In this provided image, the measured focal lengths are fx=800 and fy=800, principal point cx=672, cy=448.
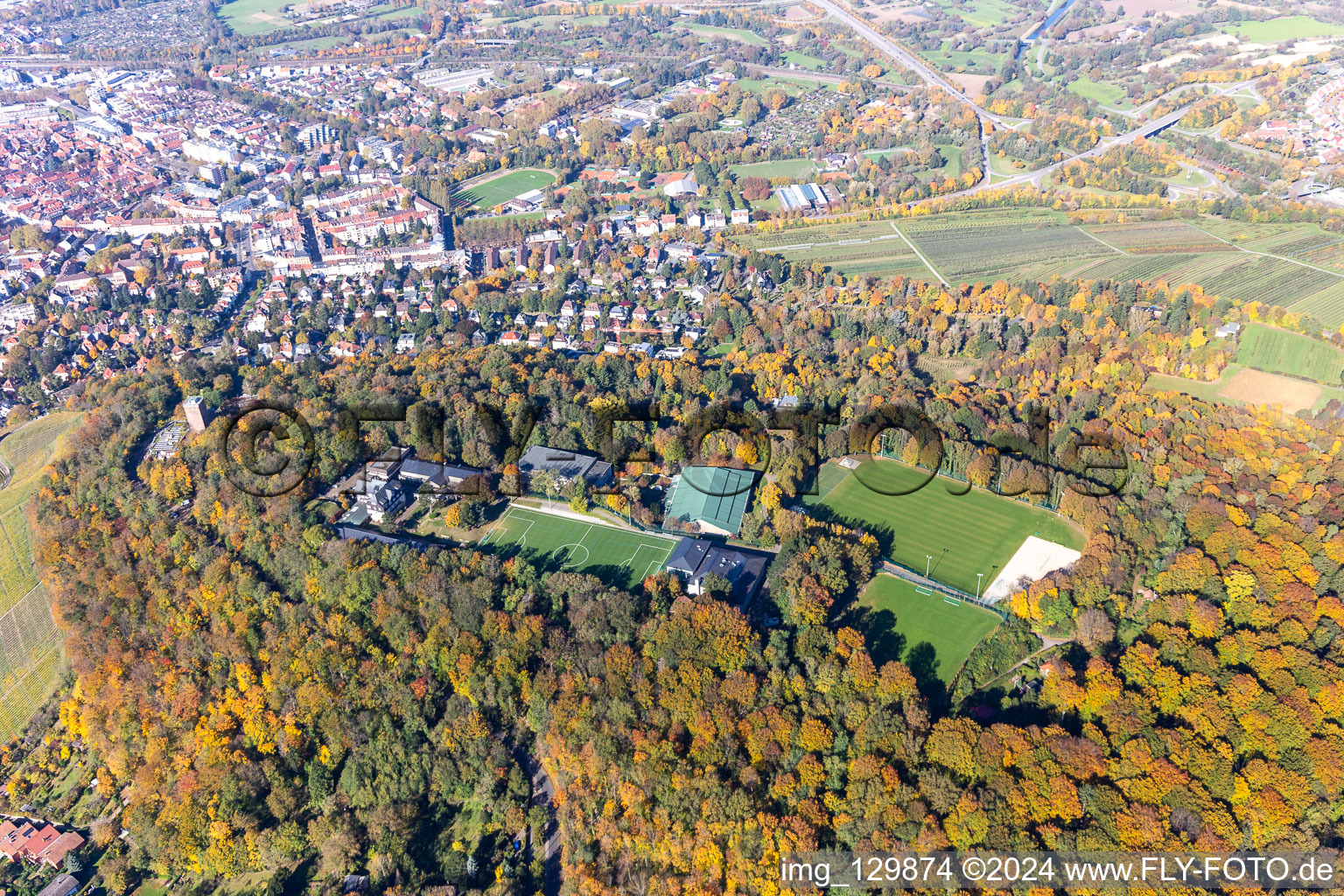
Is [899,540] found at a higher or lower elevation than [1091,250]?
lower

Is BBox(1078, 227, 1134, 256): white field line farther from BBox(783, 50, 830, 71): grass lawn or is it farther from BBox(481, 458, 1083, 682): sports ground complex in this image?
BBox(783, 50, 830, 71): grass lawn

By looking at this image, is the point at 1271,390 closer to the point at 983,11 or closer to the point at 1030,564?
the point at 1030,564

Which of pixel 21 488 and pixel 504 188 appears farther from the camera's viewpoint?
pixel 504 188

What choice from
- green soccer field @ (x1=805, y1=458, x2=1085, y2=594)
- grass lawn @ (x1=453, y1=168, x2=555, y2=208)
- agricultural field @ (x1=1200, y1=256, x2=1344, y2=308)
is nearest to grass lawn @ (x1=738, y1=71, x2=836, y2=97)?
grass lawn @ (x1=453, y1=168, x2=555, y2=208)

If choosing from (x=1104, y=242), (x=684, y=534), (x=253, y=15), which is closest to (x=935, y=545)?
(x=684, y=534)

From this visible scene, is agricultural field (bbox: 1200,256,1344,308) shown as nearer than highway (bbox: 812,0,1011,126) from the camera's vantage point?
Yes

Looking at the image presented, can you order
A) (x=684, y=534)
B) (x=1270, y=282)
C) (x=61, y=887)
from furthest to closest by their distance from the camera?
(x=1270, y=282), (x=684, y=534), (x=61, y=887)

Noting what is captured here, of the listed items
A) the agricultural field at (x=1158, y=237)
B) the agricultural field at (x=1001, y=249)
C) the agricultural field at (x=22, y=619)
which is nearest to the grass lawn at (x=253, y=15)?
the agricultural field at (x=22, y=619)

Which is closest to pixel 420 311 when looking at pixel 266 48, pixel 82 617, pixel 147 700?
pixel 82 617
